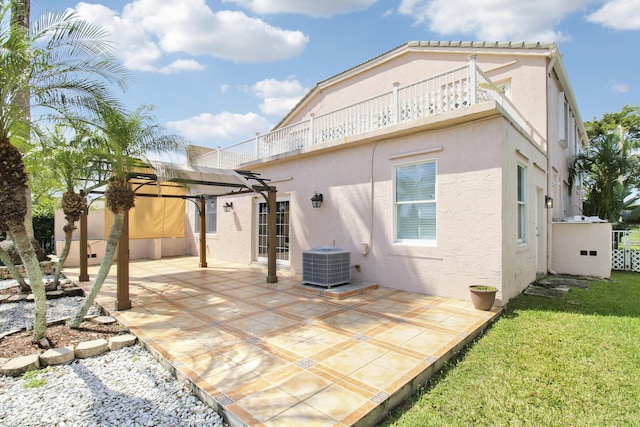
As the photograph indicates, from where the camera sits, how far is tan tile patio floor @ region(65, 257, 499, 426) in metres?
3.00

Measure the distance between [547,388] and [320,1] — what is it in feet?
28.4

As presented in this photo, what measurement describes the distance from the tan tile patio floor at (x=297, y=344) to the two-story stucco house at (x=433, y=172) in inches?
43.5

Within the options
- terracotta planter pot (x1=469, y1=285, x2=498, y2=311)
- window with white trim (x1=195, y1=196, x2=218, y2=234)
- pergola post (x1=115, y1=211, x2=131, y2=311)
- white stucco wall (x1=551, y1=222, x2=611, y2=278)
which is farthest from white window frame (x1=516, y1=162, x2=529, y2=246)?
window with white trim (x1=195, y1=196, x2=218, y2=234)

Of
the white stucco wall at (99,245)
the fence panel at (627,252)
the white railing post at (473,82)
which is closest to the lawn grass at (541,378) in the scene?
the white railing post at (473,82)

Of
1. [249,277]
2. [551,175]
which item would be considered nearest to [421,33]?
[551,175]

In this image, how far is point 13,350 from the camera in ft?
14.1

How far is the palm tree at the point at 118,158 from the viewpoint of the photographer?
530 cm

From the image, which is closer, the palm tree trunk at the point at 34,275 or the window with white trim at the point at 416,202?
the palm tree trunk at the point at 34,275

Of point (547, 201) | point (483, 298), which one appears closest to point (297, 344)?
point (483, 298)

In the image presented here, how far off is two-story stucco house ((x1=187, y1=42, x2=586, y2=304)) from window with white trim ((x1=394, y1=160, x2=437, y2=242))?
0.03 meters

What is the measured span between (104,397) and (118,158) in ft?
12.8

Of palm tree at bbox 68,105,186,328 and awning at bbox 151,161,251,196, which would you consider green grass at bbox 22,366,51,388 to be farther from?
awning at bbox 151,161,251,196

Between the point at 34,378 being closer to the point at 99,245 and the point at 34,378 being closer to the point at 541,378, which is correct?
the point at 541,378

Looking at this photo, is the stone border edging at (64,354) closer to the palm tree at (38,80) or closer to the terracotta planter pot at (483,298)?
the palm tree at (38,80)
